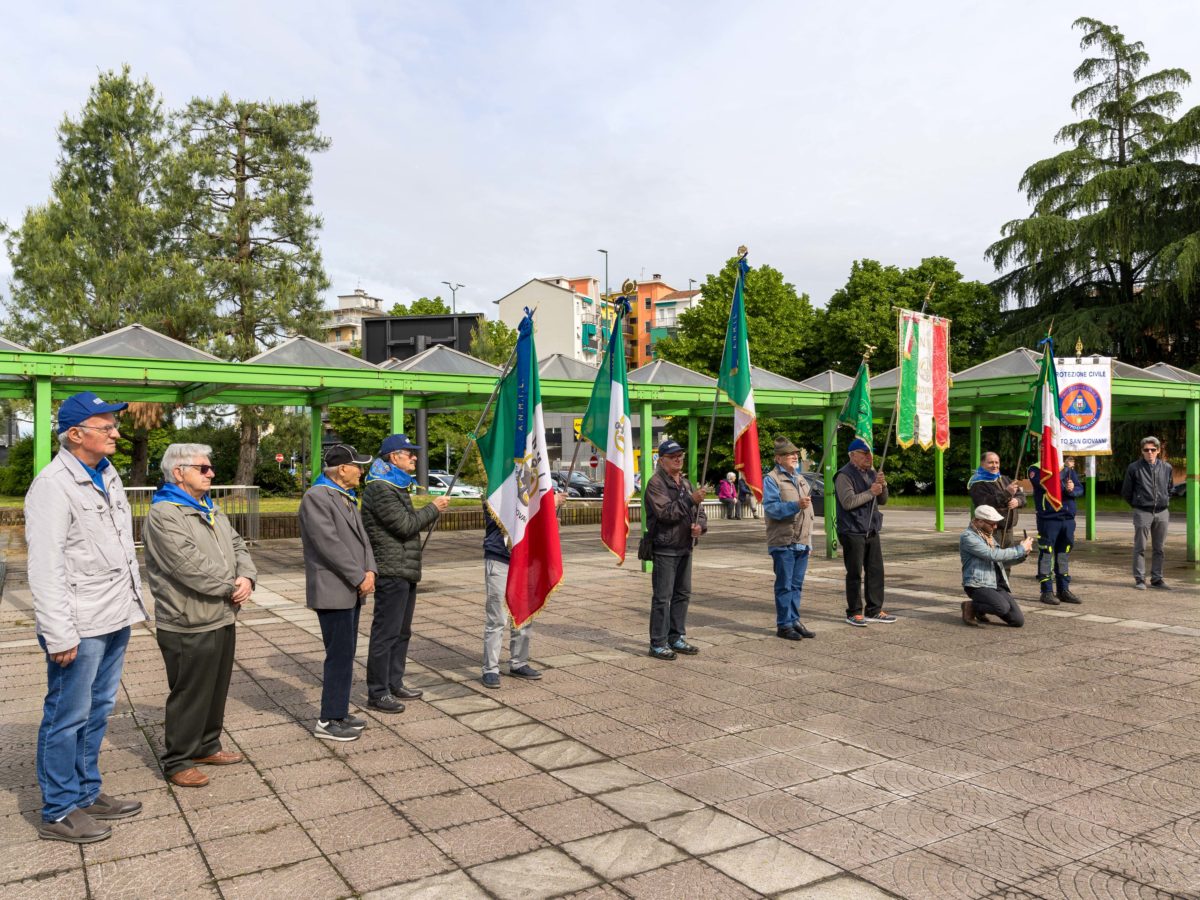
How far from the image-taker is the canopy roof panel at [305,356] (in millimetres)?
12806

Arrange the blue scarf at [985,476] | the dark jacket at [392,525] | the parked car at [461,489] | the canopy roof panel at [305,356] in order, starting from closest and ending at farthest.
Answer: the dark jacket at [392,525], the blue scarf at [985,476], the canopy roof panel at [305,356], the parked car at [461,489]

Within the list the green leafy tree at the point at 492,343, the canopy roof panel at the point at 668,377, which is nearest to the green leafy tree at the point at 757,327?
the green leafy tree at the point at 492,343

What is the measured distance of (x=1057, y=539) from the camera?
10555 millimetres

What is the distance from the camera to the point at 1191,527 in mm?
14547

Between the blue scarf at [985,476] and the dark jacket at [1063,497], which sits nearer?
the blue scarf at [985,476]

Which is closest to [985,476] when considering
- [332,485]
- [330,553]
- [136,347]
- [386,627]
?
[386,627]

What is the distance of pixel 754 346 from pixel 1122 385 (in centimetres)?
2669

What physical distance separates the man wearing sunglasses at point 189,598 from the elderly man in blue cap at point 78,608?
1.06ft

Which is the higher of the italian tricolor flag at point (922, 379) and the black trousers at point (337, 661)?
the italian tricolor flag at point (922, 379)

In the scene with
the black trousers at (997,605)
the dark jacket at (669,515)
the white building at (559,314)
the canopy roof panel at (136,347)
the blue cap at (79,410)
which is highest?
the white building at (559,314)

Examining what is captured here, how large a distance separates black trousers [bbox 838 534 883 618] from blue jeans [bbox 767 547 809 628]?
27.7 inches

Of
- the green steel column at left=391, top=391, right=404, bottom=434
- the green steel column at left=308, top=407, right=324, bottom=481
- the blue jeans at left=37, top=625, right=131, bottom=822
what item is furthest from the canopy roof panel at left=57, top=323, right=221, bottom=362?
the blue jeans at left=37, top=625, right=131, bottom=822

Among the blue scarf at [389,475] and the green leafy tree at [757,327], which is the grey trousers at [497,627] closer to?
the blue scarf at [389,475]

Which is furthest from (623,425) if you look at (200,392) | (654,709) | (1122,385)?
(1122,385)
